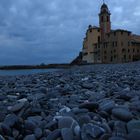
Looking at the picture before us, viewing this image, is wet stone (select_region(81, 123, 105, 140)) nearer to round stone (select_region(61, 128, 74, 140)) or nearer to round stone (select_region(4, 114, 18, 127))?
round stone (select_region(61, 128, 74, 140))

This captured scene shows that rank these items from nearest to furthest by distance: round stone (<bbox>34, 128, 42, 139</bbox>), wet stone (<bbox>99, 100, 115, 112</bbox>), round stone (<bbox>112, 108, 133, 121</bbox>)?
round stone (<bbox>34, 128, 42, 139</bbox>)
round stone (<bbox>112, 108, 133, 121</bbox>)
wet stone (<bbox>99, 100, 115, 112</bbox>)

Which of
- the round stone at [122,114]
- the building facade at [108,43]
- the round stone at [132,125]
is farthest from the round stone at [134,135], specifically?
the building facade at [108,43]

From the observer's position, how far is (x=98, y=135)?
93.0 inches

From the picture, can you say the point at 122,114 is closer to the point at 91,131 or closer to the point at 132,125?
the point at 132,125

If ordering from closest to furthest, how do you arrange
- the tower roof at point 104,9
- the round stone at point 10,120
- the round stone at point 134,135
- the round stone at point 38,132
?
the round stone at point 134,135, the round stone at point 38,132, the round stone at point 10,120, the tower roof at point 104,9

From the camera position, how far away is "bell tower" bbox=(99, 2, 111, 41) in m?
60.4

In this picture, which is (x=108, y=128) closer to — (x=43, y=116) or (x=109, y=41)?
(x=43, y=116)

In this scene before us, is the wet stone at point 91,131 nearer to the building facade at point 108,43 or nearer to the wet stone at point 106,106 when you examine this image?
the wet stone at point 106,106

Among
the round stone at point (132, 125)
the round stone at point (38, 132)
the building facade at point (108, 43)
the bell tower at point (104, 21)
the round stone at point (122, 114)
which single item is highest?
the bell tower at point (104, 21)

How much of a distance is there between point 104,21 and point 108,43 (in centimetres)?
455

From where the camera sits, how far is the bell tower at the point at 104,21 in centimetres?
6041

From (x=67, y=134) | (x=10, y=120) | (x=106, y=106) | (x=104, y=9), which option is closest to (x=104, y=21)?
(x=104, y=9)

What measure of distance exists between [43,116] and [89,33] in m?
59.8

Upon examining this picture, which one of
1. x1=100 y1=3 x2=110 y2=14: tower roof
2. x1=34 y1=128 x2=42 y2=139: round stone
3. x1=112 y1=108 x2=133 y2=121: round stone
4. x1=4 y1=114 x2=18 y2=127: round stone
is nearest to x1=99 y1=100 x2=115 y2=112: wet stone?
x1=112 y1=108 x2=133 y2=121: round stone
